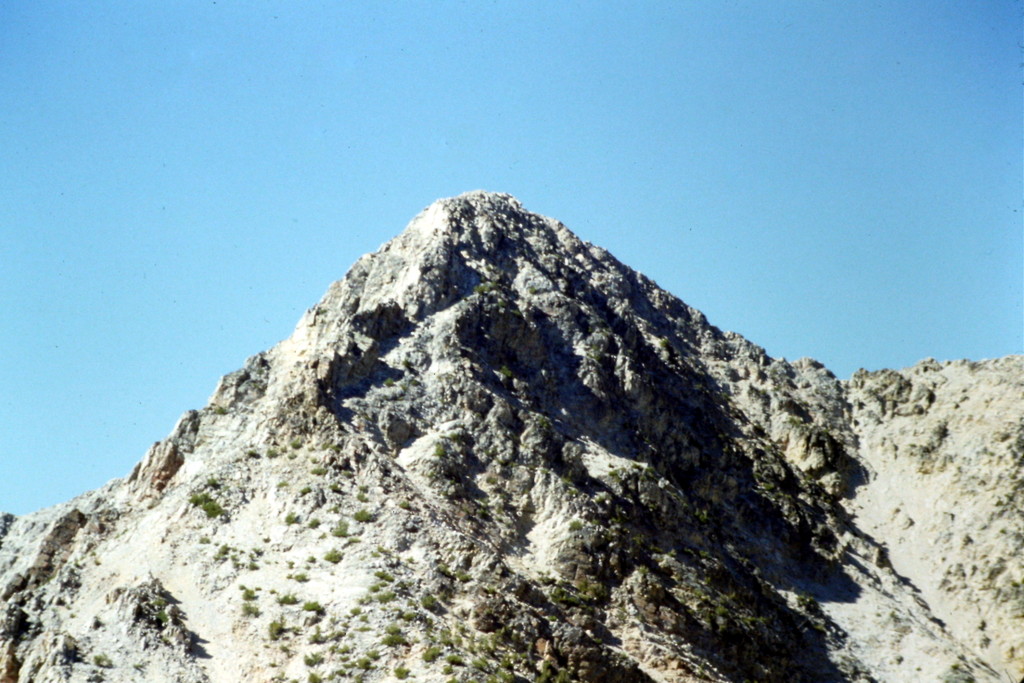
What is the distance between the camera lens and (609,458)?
246 feet

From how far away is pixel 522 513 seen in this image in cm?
6700

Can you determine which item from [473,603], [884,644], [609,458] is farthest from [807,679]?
[473,603]

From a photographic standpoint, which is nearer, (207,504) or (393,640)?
(393,640)

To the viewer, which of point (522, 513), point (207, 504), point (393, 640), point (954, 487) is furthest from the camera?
point (954, 487)

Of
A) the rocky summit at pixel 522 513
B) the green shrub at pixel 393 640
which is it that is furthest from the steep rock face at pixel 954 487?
the green shrub at pixel 393 640

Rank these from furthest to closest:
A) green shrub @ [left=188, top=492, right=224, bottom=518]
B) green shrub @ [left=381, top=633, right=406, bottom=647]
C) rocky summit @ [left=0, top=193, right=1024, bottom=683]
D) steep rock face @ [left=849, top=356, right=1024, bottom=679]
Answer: steep rock face @ [left=849, top=356, right=1024, bottom=679] → green shrub @ [left=188, top=492, right=224, bottom=518] → rocky summit @ [left=0, top=193, right=1024, bottom=683] → green shrub @ [left=381, top=633, right=406, bottom=647]

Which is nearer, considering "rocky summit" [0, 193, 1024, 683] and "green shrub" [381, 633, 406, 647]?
"green shrub" [381, 633, 406, 647]

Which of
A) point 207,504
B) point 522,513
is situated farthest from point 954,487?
point 207,504

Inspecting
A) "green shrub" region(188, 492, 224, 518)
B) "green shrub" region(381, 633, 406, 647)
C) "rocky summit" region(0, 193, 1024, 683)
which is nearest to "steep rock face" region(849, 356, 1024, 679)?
"rocky summit" region(0, 193, 1024, 683)

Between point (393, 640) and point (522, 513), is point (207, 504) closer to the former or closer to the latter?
point (393, 640)

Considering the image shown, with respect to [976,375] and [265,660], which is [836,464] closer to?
[976,375]

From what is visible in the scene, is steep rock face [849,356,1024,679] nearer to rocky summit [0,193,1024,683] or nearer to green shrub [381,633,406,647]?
rocky summit [0,193,1024,683]

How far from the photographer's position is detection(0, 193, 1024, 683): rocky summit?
185 feet

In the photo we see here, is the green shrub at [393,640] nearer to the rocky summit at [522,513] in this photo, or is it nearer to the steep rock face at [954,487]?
the rocky summit at [522,513]
